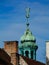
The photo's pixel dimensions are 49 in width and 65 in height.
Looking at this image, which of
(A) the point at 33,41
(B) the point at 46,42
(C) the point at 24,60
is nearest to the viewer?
(C) the point at 24,60

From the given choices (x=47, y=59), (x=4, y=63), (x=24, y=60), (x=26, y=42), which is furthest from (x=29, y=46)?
(x=4, y=63)

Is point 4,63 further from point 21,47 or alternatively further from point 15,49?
point 21,47

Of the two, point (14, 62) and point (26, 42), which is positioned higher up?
point (26, 42)

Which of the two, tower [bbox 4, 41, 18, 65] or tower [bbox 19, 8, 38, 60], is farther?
tower [bbox 19, 8, 38, 60]

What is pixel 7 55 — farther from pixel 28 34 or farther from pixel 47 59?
pixel 28 34

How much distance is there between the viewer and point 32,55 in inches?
3477

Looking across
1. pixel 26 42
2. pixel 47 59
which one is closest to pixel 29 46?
pixel 26 42

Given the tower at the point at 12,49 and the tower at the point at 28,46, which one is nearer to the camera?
the tower at the point at 12,49

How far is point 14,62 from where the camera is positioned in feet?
224

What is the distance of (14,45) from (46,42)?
34.6 feet

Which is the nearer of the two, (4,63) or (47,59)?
→ (4,63)

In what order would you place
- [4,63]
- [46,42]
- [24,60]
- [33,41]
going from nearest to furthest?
[4,63]
[24,60]
[46,42]
[33,41]

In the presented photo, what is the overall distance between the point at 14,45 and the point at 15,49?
0.52 m

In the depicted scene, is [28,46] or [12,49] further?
[28,46]
